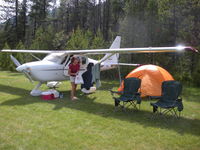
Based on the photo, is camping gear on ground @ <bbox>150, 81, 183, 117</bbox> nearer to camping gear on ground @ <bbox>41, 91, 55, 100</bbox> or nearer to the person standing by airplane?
the person standing by airplane

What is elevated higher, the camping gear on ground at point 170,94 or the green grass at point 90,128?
the camping gear on ground at point 170,94

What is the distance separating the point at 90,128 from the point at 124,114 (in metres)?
1.62

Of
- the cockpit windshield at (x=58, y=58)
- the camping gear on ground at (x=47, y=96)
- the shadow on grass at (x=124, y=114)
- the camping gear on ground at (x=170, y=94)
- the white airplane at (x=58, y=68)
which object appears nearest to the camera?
the shadow on grass at (x=124, y=114)

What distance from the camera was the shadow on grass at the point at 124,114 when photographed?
557cm

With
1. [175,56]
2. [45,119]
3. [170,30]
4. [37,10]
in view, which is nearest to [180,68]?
[175,56]

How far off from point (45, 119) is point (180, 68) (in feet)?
39.7

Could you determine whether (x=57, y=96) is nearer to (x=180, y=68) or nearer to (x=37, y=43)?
(x=180, y=68)

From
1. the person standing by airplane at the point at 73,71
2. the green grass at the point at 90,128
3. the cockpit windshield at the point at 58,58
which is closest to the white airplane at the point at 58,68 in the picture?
the cockpit windshield at the point at 58,58

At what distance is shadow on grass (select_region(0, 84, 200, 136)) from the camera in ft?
18.3

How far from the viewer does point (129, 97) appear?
6.90 meters

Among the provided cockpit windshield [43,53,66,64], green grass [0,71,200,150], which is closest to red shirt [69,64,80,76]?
cockpit windshield [43,53,66,64]

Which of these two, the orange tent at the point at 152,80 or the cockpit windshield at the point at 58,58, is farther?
the cockpit windshield at the point at 58,58

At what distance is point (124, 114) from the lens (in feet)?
21.6

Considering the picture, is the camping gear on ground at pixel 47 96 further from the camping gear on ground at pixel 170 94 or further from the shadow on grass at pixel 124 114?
the camping gear on ground at pixel 170 94
